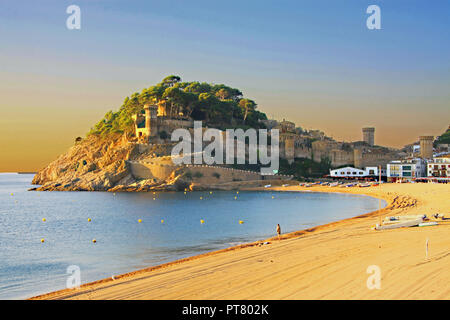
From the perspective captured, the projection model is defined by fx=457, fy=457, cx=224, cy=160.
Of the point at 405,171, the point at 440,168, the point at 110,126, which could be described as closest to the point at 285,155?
the point at 405,171

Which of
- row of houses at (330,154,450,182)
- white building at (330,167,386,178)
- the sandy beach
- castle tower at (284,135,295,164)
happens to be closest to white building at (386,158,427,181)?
row of houses at (330,154,450,182)

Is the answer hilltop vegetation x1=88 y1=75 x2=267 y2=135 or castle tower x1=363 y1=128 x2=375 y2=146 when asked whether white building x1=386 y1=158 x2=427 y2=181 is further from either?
castle tower x1=363 y1=128 x2=375 y2=146

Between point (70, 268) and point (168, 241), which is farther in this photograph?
point (168, 241)

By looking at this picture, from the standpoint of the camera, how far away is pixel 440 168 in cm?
5703

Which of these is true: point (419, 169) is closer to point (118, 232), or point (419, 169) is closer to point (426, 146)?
point (426, 146)

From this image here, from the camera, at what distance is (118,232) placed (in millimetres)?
24281

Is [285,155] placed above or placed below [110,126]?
below

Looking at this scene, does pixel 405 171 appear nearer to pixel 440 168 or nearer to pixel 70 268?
pixel 440 168

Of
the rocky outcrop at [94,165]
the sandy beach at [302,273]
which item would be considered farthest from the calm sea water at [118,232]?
the rocky outcrop at [94,165]

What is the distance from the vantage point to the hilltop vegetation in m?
66.2

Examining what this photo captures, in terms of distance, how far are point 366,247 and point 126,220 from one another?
18717 mm

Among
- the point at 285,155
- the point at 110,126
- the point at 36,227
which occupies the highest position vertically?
the point at 110,126
